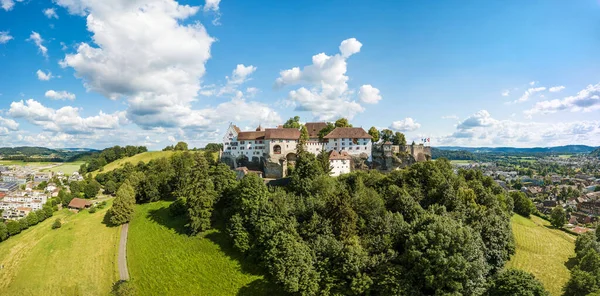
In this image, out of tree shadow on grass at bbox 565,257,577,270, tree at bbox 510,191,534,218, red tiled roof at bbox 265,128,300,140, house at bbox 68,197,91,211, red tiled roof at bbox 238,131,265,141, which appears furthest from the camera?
house at bbox 68,197,91,211

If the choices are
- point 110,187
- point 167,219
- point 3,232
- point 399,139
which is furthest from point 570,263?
point 110,187

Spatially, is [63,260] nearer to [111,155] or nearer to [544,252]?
[544,252]

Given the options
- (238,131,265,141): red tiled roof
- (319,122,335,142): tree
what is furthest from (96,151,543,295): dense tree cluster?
(319,122,335,142): tree

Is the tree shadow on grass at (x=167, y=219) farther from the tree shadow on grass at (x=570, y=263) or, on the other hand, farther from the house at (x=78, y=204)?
the tree shadow on grass at (x=570, y=263)

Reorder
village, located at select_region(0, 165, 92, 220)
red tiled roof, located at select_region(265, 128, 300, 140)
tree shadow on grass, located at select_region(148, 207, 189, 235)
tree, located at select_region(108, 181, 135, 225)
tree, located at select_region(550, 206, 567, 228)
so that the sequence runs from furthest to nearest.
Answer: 1. village, located at select_region(0, 165, 92, 220)
2. red tiled roof, located at select_region(265, 128, 300, 140)
3. tree, located at select_region(550, 206, 567, 228)
4. tree, located at select_region(108, 181, 135, 225)
5. tree shadow on grass, located at select_region(148, 207, 189, 235)

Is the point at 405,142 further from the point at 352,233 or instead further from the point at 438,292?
the point at 438,292

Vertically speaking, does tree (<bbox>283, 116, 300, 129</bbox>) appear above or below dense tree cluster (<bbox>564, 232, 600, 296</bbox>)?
above

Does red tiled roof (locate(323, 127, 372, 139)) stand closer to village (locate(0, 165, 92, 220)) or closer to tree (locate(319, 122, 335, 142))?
tree (locate(319, 122, 335, 142))

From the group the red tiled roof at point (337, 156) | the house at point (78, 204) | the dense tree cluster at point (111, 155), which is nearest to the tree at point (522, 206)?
the red tiled roof at point (337, 156)
